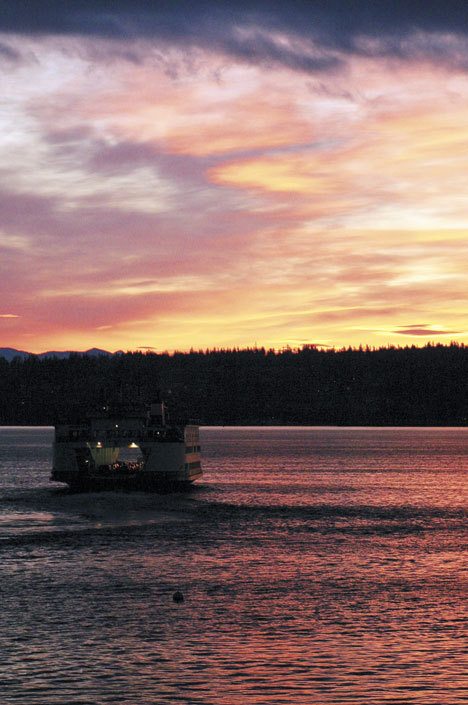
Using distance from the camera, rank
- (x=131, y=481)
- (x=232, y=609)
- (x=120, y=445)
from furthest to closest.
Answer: (x=120, y=445) < (x=131, y=481) < (x=232, y=609)

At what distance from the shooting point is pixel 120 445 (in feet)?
402

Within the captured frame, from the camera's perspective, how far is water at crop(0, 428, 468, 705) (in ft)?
103

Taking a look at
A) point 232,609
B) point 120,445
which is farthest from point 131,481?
point 232,609

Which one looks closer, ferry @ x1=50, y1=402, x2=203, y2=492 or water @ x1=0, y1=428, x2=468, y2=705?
water @ x1=0, y1=428, x2=468, y2=705

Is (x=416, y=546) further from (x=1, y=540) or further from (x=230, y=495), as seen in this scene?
(x=230, y=495)

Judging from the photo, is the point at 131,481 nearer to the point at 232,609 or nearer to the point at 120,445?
the point at 120,445

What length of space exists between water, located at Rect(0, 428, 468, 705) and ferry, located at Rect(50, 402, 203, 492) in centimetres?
2064

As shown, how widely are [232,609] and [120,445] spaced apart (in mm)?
79351

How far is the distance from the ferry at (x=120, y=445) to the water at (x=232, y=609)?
2064 cm

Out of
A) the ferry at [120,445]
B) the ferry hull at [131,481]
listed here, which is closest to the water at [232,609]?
the ferry hull at [131,481]

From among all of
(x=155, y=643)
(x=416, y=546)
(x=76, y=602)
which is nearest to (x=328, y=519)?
(x=416, y=546)

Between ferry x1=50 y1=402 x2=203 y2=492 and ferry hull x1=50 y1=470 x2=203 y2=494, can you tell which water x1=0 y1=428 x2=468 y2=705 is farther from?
ferry x1=50 y1=402 x2=203 y2=492

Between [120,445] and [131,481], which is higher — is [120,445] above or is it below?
above

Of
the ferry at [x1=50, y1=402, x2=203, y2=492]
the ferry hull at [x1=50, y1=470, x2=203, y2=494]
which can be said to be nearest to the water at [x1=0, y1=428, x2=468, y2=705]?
the ferry hull at [x1=50, y1=470, x2=203, y2=494]
